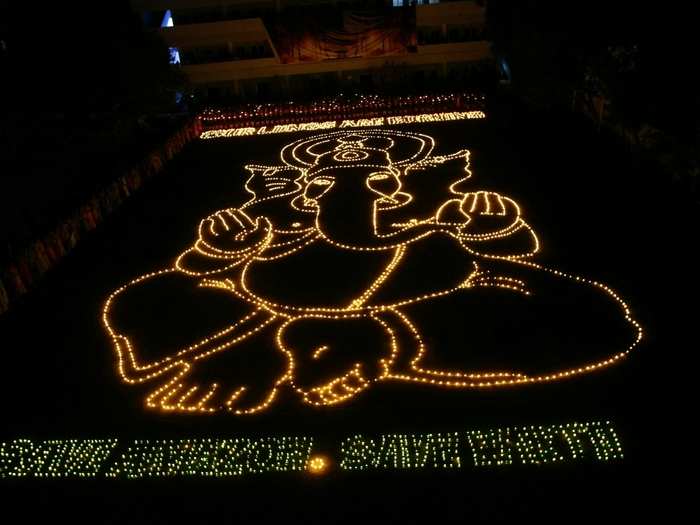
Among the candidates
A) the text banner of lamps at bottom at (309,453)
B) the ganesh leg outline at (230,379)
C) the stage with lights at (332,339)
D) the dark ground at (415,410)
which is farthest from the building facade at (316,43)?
the text banner of lamps at bottom at (309,453)

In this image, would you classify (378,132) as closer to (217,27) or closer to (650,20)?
(650,20)

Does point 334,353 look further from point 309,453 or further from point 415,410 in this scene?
point 309,453

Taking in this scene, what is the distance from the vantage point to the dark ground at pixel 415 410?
155 inches

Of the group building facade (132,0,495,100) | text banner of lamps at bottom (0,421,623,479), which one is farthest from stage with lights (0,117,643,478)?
building facade (132,0,495,100)

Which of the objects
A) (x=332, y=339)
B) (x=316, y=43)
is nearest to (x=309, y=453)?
(x=332, y=339)

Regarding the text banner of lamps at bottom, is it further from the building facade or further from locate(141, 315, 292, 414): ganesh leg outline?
the building facade

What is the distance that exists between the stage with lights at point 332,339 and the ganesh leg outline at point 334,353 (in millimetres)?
20

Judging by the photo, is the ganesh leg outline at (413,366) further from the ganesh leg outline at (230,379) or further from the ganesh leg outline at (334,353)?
the ganesh leg outline at (230,379)

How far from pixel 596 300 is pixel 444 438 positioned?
8.94 feet

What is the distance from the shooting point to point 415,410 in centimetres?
482

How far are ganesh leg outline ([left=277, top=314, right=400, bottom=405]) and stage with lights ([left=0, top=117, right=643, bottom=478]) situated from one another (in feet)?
0.06

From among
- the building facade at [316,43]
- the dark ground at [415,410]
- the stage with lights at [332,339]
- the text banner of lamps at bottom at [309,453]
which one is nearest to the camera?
the dark ground at [415,410]

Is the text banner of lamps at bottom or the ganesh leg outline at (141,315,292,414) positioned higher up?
the text banner of lamps at bottom

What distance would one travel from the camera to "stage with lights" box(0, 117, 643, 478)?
455 centimetres
